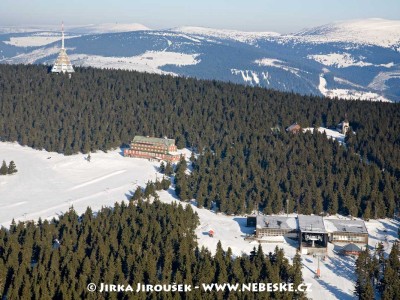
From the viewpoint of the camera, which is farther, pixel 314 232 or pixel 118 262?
pixel 314 232

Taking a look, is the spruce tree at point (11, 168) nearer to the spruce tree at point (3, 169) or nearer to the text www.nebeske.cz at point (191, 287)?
the spruce tree at point (3, 169)

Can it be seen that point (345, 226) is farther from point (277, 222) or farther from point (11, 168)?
point (11, 168)

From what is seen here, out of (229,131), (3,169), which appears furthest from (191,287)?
(229,131)

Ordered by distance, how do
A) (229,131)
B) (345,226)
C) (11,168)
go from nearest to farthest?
(345,226) → (11,168) → (229,131)

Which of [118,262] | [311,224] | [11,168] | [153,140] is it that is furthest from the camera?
[153,140]

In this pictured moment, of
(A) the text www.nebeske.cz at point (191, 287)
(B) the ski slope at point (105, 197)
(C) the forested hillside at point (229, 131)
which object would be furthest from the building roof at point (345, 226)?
(A) the text www.nebeske.cz at point (191, 287)

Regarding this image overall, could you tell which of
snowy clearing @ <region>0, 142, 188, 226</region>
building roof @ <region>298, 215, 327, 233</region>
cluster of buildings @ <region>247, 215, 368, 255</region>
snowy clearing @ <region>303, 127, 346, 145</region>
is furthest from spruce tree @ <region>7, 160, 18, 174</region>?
snowy clearing @ <region>303, 127, 346, 145</region>

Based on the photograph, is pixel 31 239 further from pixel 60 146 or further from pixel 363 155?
pixel 363 155
